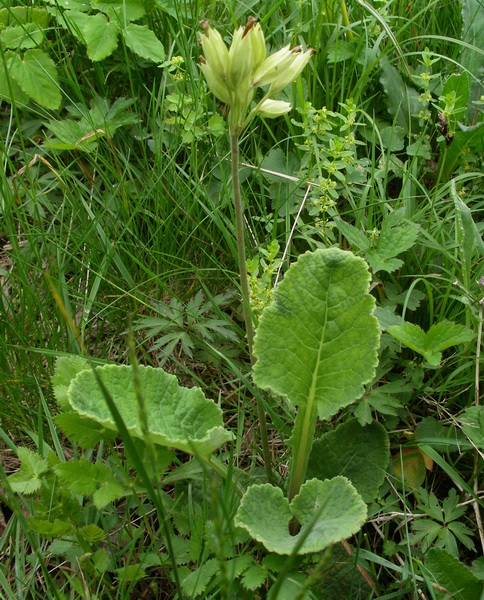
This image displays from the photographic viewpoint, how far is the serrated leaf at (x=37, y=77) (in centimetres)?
272

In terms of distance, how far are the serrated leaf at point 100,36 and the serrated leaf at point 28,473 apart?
5.37 ft

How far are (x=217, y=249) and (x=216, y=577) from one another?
4.15 feet

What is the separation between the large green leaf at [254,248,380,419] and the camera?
1.70 metres

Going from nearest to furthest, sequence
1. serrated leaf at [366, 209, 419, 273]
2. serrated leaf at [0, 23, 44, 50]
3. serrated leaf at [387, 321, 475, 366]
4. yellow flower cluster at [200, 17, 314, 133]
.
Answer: yellow flower cluster at [200, 17, 314, 133]
serrated leaf at [387, 321, 475, 366]
serrated leaf at [366, 209, 419, 273]
serrated leaf at [0, 23, 44, 50]

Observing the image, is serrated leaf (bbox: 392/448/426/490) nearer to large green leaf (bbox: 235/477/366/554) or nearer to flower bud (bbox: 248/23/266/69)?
large green leaf (bbox: 235/477/366/554)

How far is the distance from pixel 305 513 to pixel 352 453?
28cm

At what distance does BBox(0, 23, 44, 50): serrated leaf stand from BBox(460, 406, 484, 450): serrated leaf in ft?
6.96

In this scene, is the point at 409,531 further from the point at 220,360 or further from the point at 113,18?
the point at 113,18

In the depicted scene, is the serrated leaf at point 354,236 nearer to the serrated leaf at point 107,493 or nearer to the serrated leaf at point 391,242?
the serrated leaf at point 391,242

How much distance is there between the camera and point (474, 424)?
6.05 ft

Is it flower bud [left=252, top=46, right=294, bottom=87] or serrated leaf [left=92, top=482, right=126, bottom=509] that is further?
serrated leaf [left=92, top=482, right=126, bottom=509]

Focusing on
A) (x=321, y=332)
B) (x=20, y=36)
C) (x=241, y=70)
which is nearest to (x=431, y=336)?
(x=321, y=332)

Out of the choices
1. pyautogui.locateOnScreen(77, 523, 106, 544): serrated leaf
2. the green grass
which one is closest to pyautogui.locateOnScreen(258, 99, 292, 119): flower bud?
the green grass

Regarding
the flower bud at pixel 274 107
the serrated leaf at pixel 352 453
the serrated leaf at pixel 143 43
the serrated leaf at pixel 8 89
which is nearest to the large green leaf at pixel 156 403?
the serrated leaf at pixel 352 453
